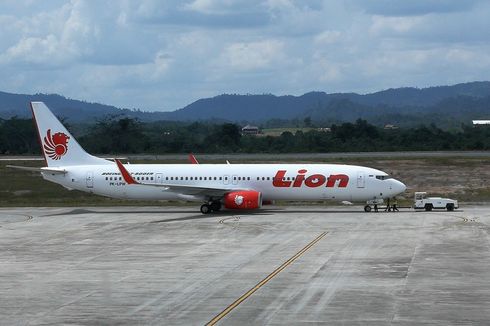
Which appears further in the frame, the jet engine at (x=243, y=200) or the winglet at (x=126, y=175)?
the winglet at (x=126, y=175)

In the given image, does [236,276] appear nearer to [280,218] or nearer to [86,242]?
[86,242]

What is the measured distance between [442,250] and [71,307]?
18.5 m

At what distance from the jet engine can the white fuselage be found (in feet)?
3.96

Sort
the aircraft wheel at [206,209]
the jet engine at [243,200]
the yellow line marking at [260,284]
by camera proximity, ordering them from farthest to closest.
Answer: the aircraft wheel at [206,209], the jet engine at [243,200], the yellow line marking at [260,284]

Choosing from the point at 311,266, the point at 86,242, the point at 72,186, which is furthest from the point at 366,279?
the point at 72,186

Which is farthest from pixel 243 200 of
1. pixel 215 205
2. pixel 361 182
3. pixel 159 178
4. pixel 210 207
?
pixel 361 182

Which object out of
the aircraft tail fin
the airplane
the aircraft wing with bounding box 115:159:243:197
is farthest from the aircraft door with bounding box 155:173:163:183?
the aircraft tail fin

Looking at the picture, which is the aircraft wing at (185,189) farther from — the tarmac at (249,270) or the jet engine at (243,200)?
the tarmac at (249,270)

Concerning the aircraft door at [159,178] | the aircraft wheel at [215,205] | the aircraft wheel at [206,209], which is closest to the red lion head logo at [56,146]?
the aircraft door at [159,178]

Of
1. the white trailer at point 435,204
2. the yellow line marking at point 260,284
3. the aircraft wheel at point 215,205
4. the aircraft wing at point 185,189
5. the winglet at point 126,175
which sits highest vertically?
the winglet at point 126,175

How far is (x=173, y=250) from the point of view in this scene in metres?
40.7

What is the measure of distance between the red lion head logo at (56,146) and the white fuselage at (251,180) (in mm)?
1169

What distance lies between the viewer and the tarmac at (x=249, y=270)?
25922mm

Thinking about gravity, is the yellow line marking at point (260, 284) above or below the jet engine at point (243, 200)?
below
